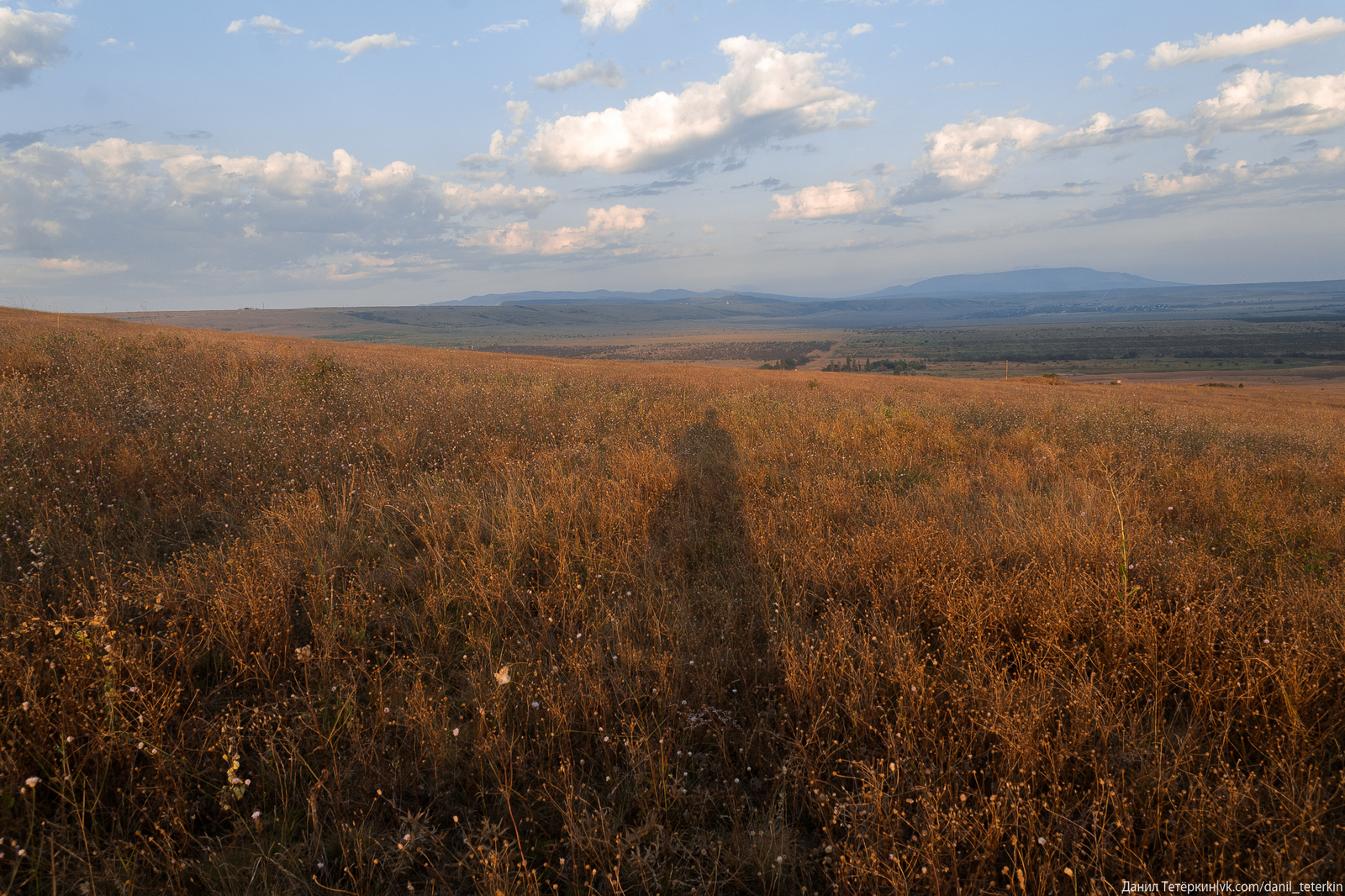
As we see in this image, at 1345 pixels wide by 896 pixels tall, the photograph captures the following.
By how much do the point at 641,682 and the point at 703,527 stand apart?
207 centimetres

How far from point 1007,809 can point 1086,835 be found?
28 cm

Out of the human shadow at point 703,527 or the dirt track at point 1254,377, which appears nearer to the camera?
the human shadow at point 703,527

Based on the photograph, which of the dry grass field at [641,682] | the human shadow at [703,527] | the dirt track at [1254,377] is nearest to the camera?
the dry grass field at [641,682]

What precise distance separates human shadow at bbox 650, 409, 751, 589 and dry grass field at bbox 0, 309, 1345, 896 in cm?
4

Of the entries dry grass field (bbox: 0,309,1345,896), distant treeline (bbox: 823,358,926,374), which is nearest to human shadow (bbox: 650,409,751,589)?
dry grass field (bbox: 0,309,1345,896)

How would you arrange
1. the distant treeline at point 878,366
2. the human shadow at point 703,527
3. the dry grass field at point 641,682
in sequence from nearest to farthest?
the dry grass field at point 641,682, the human shadow at point 703,527, the distant treeline at point 878,366

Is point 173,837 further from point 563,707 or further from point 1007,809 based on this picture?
point 1007,809

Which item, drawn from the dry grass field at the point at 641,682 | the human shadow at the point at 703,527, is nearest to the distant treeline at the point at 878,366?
the human shadow at the point at 703,527

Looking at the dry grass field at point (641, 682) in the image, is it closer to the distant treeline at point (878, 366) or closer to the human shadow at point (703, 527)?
the human shadow at point (703, 527)

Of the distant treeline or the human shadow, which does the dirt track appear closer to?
the distant treeline

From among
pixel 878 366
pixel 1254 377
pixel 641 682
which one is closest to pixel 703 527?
pixel 641 682

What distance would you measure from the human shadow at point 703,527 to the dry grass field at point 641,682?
4 cm

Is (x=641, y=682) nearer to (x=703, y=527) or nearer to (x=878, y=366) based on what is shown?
A: (x=703, y=527)

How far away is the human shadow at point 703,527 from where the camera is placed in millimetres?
4172
